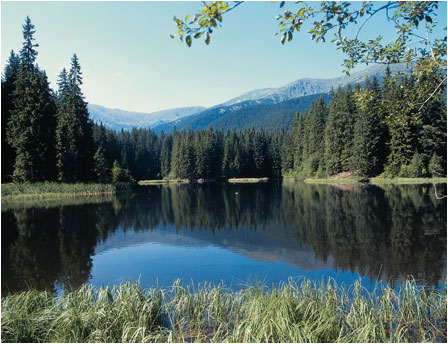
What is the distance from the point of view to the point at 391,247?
15.3m

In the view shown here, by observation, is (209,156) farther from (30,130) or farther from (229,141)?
(30,130)

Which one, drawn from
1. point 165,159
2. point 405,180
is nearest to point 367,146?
point 405,180

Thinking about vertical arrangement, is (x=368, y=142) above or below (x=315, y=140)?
below

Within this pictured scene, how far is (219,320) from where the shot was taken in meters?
6.82

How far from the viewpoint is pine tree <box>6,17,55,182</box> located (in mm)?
40062

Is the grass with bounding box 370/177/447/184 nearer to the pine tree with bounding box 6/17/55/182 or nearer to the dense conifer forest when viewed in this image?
the dense conifer forest

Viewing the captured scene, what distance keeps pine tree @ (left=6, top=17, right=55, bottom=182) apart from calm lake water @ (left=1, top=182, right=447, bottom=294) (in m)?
12.9

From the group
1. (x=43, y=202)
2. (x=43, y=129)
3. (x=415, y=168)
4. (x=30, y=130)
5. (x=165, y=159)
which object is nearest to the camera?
(x=43, y=202)

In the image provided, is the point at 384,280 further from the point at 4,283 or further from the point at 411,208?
the point at 411,208

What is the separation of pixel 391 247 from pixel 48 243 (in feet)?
59.7

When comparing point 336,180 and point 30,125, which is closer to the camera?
point 30,125

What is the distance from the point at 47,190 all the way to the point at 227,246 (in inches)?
1278

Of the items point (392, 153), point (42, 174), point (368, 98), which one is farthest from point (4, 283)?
point (392, 153)

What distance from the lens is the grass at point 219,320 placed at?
5570 mm
